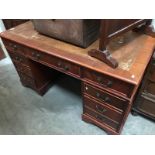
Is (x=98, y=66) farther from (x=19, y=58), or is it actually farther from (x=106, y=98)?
(x=19, y=58)

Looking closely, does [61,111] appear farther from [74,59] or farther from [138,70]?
[138,70]

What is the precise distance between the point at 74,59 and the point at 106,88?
0.92 ft

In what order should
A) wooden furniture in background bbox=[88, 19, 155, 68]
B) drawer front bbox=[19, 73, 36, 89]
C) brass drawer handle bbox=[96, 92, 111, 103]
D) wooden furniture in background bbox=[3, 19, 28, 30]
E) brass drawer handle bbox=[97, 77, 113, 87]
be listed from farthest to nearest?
wooden furniture in background bbox=[3, 19, 28, 30] → drawer front bbox=[19, 73, 36, 89] → brass drawer handle bbox=[96, 92, 111, 103] → brass drawer handle bbox=[97, 77, 113, 87] → wooden furniture in background bbox=[88, 19, 155, 68]

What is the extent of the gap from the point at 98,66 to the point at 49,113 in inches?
34.9

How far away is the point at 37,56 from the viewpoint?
119 cm

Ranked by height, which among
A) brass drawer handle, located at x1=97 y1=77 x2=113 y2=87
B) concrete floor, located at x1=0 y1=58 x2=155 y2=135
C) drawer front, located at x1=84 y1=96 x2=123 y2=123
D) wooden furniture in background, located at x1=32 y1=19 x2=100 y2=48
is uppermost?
wooden furniture in background, located at x1=32 y1=19 x2=100 y2=48

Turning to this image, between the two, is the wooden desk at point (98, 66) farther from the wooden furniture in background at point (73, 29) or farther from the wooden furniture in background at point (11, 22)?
the wooden furniture in background at point (11, 22)

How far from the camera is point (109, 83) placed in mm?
901

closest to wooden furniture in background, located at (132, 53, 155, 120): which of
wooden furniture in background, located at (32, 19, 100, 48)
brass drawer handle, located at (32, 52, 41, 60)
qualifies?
wooden furniture in background, located at (32, 19, 100, 48)

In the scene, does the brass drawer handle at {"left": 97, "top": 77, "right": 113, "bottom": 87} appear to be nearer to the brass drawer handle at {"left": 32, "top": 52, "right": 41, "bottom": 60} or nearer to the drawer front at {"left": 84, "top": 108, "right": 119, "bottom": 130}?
the drawer front at {"left": 84, "top": 108, "right": 119, "bottom": 130}

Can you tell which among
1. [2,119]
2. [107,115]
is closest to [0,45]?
[2,119]

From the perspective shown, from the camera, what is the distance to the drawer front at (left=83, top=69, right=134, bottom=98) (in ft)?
2.78

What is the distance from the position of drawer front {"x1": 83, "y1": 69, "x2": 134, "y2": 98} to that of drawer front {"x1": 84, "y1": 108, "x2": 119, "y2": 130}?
382 millimetres

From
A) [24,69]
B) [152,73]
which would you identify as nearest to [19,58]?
[24,69]
